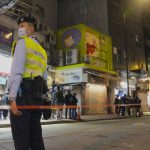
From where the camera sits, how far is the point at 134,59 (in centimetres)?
3619

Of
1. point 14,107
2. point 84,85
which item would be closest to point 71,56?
point 84,85

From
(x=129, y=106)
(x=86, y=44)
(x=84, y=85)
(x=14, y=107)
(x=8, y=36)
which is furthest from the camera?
(x=86, y=44)

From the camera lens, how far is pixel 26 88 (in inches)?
129

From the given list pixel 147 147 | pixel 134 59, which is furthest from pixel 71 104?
pixel 134 59

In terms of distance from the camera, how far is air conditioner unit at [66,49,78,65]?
1054 inches

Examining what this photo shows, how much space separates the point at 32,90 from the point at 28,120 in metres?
0.33

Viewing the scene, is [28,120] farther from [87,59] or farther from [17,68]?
[87,59]

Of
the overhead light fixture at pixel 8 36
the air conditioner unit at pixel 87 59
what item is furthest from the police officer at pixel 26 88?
the air conditioner unit at pixel 87 59

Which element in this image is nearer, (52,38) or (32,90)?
(32,90)

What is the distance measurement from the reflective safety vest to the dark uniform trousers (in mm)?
96

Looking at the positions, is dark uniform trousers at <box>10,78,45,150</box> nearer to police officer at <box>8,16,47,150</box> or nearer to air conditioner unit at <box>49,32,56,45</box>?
police officer at <box>8,16,47,150</box>

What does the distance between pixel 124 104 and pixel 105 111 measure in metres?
5.18

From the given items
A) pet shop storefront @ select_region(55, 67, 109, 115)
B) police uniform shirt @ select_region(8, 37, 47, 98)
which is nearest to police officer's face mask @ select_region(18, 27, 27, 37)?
police uniform shirt @ select_region(8, 37, 47, 98)

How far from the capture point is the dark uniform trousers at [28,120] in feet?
10.5
